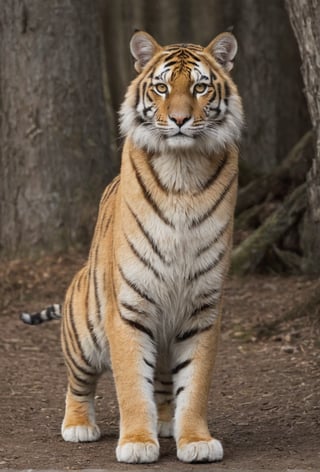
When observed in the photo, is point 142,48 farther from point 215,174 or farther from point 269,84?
point 269,84

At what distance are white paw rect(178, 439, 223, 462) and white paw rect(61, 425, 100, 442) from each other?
778 mm

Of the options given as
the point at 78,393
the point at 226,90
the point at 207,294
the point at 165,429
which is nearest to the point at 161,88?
the point at 226,90

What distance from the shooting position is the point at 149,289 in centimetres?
549

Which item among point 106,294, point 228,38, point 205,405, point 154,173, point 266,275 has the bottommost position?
point 266,275

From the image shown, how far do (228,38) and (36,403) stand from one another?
8.32 feet

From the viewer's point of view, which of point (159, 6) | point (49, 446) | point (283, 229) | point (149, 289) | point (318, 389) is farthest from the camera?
point (159, 6)

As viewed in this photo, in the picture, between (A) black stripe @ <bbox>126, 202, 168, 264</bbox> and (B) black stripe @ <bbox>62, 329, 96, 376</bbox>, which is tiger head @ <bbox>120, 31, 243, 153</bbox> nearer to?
(A) black stripe @ <bbox>126, 202, 168, 264</bbox>

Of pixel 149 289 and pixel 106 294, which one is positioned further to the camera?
pixel 106 294

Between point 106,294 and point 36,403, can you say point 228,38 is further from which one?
point 36,403

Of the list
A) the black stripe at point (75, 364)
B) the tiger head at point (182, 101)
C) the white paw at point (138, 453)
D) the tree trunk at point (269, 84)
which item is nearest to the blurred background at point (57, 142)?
the tree trunk at point (269, 84)

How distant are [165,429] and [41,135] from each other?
195 inches

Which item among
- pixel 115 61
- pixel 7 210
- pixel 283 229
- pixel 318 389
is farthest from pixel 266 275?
pixel 115 61

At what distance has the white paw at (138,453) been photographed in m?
5.36

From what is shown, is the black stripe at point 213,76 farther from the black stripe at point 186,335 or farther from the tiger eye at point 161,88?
the black stripe at point 186,335
